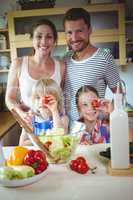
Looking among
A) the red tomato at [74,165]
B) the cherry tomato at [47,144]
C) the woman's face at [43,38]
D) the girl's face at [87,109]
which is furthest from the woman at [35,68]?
the red tomato at [74,165]

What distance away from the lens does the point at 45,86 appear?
1320 millimetres

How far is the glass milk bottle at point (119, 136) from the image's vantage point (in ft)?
2.94

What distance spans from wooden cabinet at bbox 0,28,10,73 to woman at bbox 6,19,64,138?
4 centimetres

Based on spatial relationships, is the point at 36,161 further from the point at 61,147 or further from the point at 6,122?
the point at 6,122

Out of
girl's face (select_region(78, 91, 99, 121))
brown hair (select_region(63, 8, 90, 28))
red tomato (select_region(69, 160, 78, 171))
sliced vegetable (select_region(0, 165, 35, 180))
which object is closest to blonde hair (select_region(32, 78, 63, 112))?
girl's face (select_region(78, 91, 99, 121))

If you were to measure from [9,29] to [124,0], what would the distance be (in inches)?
22.6

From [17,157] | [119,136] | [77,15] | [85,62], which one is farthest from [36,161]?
[77,15]

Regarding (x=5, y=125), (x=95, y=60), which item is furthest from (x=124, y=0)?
(x=5, y=125)

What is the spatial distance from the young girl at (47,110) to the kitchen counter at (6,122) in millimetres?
77

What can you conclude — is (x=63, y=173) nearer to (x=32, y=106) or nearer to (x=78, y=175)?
(x=78, y=175)

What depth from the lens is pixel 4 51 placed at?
1.33m

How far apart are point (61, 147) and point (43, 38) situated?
56 centimetres

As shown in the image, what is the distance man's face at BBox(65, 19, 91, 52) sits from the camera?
4.27 feet

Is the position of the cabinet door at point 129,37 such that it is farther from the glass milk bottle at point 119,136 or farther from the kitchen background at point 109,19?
the glass milk bottle at point 119,136
